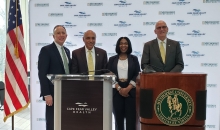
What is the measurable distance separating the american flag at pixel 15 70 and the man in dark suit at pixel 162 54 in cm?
154

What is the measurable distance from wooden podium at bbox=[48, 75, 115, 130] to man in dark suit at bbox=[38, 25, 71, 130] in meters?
0.89

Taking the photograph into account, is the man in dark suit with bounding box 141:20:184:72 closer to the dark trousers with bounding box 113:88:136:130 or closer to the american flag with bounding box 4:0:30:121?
the dark trousers with bounding box 113:88:136:130

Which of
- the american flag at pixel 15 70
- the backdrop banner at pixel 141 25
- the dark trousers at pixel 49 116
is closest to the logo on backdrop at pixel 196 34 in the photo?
the backdrop banner at pixel 141 25

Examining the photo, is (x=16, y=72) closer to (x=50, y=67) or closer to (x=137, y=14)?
(x=50, y=67)

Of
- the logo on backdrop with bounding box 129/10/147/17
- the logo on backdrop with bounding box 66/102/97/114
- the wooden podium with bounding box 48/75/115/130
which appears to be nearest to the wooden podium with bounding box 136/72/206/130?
the wooden podium with bounding box 48/75/115/130

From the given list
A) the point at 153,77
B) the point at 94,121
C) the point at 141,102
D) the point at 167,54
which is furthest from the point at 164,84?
the point at 167,54

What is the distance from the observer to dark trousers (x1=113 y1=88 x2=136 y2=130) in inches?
112

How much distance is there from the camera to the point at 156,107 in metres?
1.76

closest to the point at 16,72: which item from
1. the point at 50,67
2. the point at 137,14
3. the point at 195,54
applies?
the point at 50,67

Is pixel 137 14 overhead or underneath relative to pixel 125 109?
overhead

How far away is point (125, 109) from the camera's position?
9.47 ft

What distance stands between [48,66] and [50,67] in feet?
0.14

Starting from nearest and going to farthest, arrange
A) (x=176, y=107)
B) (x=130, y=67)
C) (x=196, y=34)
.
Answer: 1. (x=176, y=107)
2. (x=130, y=67)
3. (x=196, y=34)

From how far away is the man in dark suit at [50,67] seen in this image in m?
2.61
